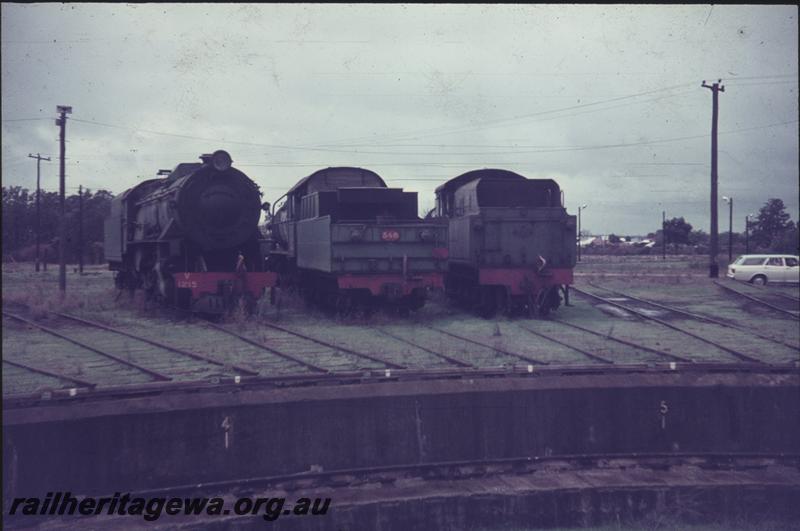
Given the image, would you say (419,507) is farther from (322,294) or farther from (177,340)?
(322,294)

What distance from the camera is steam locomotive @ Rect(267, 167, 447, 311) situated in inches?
546

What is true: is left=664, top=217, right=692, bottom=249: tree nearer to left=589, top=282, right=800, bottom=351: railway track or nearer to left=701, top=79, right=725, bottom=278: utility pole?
left=701, top=79, right=725, bottom=278: utility pole

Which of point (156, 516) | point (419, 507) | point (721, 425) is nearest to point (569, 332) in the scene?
point (721, 425)

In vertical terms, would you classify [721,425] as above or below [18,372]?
below

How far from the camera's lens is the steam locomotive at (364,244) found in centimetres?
1387

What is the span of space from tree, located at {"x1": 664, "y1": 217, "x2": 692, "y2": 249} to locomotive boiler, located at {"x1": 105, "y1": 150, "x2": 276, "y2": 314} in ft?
205

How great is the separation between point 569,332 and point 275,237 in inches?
438

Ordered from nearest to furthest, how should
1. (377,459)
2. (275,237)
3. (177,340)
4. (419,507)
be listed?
1. (419,507)
2. (377,459)
3. (177,340)
4. (275,237)

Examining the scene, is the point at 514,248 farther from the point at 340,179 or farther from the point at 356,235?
the point at 340,179

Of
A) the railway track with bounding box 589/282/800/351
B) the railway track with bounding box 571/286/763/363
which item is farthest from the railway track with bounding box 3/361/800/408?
the railway track with bounding box 589/282/800/351

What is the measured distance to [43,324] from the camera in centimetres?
1364

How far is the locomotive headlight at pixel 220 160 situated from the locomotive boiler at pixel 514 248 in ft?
18.1

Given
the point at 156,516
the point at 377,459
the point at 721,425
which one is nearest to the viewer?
the point at 156,516

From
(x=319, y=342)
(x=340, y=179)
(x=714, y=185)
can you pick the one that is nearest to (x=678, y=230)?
(x=714, y=185)
